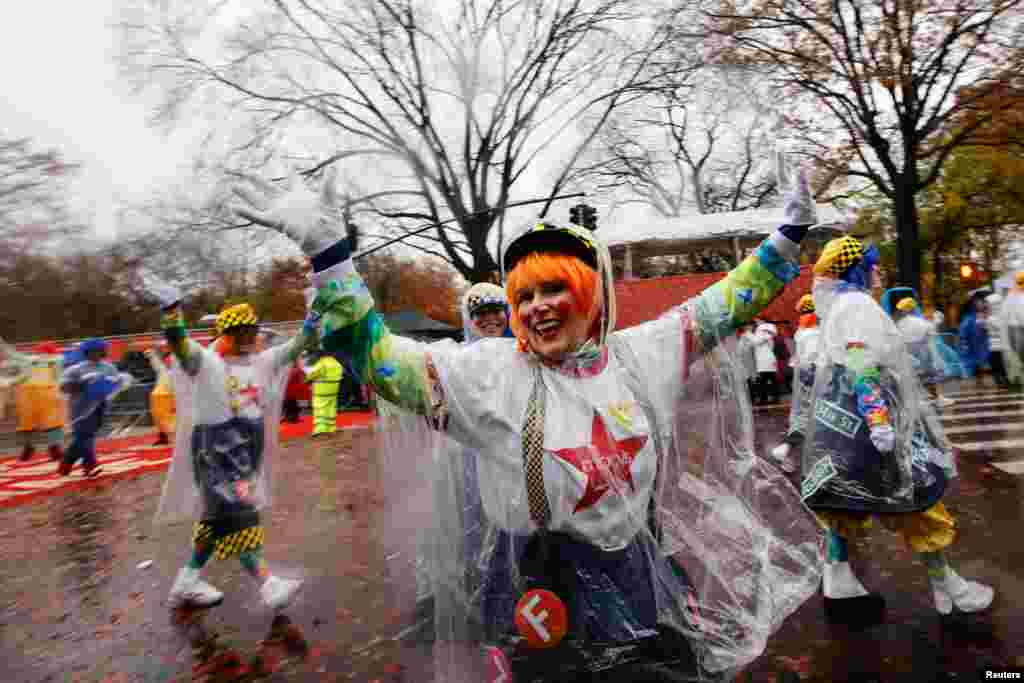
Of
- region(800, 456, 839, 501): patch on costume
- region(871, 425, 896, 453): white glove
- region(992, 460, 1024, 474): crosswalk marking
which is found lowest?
region(992, 460, 1024, 474): crosswalk marking

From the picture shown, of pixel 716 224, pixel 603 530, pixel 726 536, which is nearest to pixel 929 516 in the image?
pixel 726 536

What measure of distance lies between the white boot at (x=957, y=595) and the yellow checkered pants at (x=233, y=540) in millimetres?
4020

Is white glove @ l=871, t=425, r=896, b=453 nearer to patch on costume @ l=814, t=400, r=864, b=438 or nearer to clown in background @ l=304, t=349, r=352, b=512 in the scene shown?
patch on costume @ l=814, t=400, r=864, b=438

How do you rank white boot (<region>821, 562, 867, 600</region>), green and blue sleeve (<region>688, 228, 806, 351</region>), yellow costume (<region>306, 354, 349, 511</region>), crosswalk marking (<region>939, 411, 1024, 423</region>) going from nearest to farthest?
green and blue sleeve (<region>688, 228, 806, 351</region>) < white boot (<region>821, 562, 867, 600</region>) < crosswalk marking (<region>939, 411, 1024, 423</region>) < yellow costume (<region>306, 354, 349, 511</region>)

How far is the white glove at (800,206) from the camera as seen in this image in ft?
7.48

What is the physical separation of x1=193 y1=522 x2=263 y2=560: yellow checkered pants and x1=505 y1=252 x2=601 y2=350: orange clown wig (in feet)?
11.0

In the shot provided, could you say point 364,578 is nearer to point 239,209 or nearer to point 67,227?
point 239,209

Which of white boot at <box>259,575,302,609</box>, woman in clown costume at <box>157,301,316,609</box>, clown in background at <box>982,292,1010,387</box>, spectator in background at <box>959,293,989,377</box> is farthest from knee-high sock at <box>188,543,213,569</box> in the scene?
spectator in background at <box>959,293,989,377</box>

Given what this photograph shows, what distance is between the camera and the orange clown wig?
2.04 metres

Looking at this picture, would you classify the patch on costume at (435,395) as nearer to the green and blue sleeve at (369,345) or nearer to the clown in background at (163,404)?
the green and blue sleeve at (369,345)

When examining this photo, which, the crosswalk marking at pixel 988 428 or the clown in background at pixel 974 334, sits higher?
the clown in background at pixel 974 334

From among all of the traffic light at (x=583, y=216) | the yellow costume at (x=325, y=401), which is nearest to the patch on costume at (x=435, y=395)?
the traffic light at (x=583, y=216)

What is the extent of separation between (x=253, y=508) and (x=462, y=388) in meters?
3.30

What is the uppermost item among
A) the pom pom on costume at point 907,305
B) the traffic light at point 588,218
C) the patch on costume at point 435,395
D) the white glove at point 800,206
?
the traffic light at point 588,218
